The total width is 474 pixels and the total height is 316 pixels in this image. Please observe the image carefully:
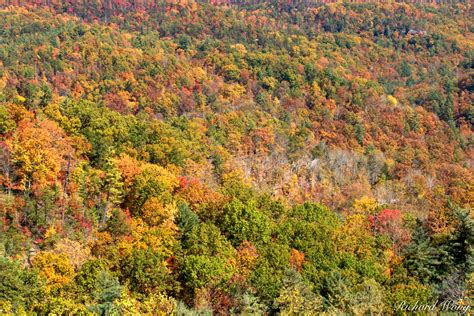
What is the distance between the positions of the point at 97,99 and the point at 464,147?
94.7 m

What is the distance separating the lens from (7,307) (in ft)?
102

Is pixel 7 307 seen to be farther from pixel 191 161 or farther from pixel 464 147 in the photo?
pixel 464 147

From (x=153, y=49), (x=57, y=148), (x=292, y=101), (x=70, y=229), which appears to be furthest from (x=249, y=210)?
→ (x=153, y=49)
